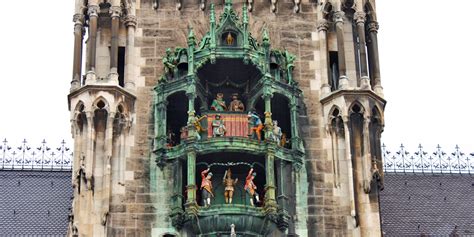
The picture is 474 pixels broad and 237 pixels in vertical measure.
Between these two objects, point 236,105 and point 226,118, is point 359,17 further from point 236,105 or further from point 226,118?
point 226,118

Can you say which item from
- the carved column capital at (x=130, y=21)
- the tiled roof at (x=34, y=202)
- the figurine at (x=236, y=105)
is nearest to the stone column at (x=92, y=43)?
the carved column capital at (x=130, y=21)

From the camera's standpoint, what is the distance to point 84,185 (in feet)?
105

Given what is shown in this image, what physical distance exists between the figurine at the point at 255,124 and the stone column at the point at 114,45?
12.8 ft

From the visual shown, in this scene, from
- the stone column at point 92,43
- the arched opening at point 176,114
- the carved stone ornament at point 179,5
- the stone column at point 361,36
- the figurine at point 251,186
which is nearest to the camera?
the figurine at point 251,186

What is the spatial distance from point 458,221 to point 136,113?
1138cm

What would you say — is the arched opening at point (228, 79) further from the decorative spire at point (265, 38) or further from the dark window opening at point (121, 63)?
the dark window opening at point (121, 63)

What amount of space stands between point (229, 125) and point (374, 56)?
199 inches

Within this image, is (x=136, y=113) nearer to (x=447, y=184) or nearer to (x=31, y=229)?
(x=31, y=229)

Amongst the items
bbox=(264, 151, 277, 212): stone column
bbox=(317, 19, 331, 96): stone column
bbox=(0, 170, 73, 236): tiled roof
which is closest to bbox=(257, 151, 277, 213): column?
bbox=(264, 151, 277, 212): stone column

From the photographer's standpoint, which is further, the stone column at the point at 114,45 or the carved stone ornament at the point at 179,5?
the carved stone ornament at the point at 179,5

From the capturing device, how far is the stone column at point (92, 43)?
33.4 metres

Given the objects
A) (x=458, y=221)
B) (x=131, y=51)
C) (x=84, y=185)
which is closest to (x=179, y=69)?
(x=131, y=51)

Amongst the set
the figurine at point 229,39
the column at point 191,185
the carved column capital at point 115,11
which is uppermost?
the carved column capital at point 115,11

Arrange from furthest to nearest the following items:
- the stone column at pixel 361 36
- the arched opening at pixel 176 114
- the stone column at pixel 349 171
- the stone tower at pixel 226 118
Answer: the stone column at pixel 361 36 < the arched opening at pixel 176 114 < the stone column at pixel 349 171 < the stone tower at pixel 226 118
